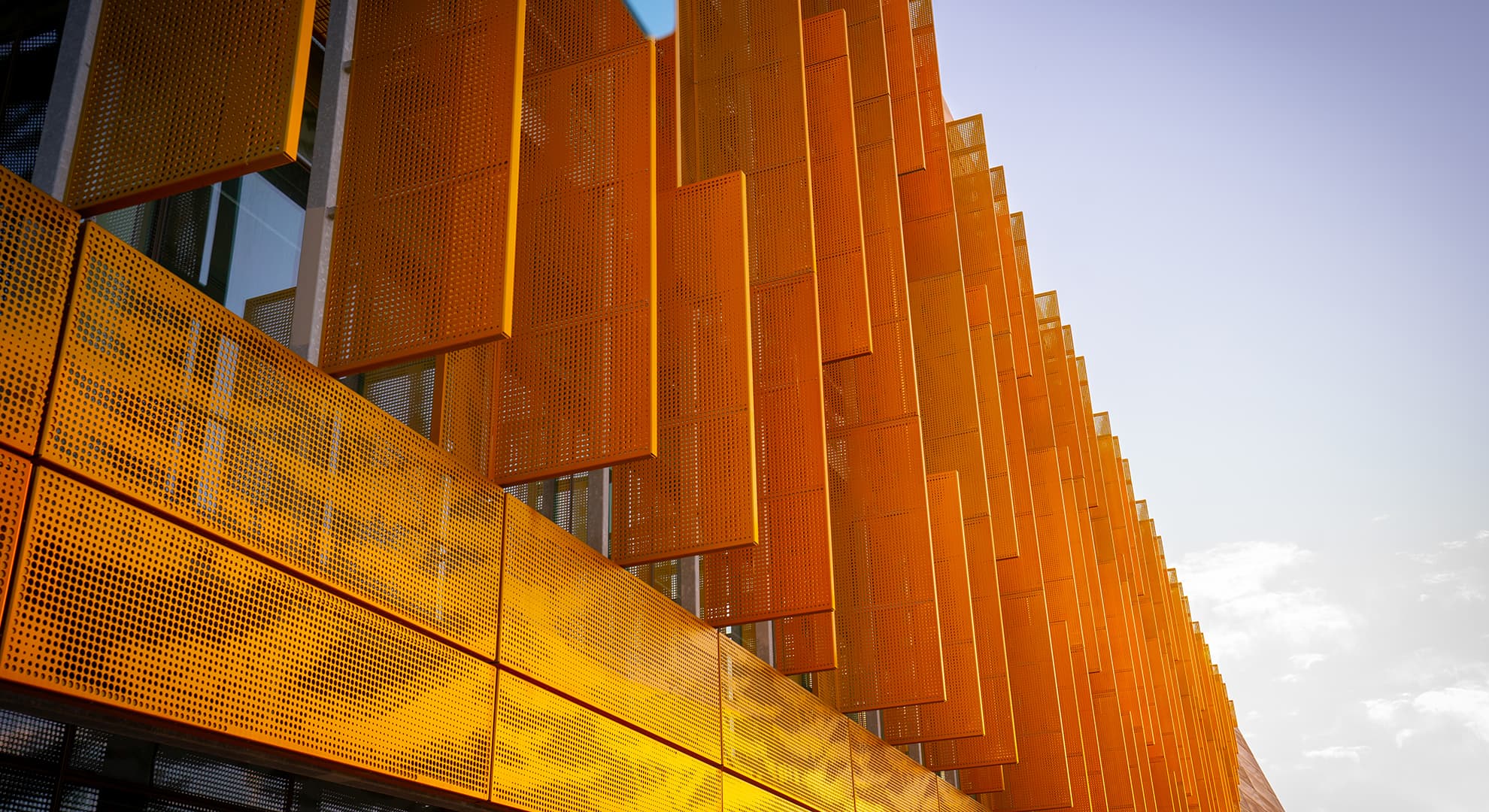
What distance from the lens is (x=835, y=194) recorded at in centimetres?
1831

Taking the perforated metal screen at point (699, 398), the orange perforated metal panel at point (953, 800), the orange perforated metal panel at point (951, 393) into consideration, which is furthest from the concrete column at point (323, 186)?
the orange perforated metal panel at point (953, 800)

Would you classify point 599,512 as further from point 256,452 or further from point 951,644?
point 951,644

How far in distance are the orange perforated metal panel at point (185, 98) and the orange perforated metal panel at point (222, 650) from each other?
1992mm

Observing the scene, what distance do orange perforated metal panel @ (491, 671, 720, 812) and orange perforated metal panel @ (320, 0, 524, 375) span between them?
3178 millimetres

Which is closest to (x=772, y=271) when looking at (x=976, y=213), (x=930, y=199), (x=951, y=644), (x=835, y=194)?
(x=835, y=194)

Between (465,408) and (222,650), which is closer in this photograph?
(222,650)

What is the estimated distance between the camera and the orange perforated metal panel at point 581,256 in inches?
455

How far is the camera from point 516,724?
36.8 ft

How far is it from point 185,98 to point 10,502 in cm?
277

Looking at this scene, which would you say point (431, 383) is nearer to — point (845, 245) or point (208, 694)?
point (208, 694)

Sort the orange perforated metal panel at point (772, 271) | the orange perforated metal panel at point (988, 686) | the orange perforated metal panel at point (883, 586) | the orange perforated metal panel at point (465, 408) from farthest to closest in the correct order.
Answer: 1. the orange perforated metal panel at point (988, 686)
2. the orange perforated metal panel at point (883, 586)
3. the orange perforated metal panel at point (772, 271)
4. the orange perforated metal panel at point (465, 408)

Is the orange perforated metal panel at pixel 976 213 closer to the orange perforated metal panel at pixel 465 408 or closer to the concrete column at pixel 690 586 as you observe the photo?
the concrete column at pixel 690 586

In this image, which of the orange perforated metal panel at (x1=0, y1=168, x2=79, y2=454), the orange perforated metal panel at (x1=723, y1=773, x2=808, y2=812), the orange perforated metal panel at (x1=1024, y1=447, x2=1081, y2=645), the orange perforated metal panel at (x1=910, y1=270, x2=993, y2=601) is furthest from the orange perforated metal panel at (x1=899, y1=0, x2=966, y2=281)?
the orange perforated metal panel at (x1=0, y1=168, x2=79, y2=454)

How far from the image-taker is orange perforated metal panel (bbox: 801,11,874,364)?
1731 cm
